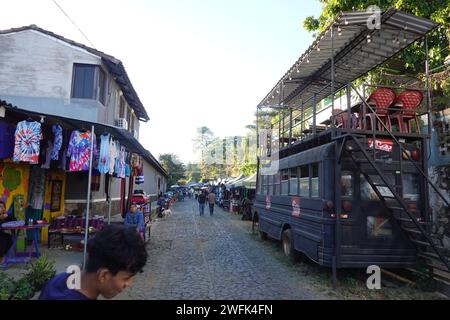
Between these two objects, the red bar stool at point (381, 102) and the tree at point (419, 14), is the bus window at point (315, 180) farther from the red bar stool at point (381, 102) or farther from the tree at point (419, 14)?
the tree at point (419, 14)

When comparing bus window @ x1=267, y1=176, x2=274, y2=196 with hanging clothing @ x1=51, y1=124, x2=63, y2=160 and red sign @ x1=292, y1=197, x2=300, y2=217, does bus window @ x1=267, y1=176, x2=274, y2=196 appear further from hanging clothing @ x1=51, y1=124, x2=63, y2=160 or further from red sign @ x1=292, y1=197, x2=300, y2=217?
hanging clothing @ x1=51, y1=124, x2=63, y2=160

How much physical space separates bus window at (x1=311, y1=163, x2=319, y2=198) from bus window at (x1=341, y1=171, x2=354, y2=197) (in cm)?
60

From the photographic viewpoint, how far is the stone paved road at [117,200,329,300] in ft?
19.5

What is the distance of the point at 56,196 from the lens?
1085 centimetres

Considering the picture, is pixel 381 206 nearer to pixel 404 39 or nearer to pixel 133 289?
pixel 404 39

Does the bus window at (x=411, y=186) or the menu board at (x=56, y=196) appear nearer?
the bus window at (x=411, y=186)

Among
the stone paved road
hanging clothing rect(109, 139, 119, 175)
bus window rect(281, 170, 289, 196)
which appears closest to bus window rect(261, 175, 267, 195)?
the stone paved road

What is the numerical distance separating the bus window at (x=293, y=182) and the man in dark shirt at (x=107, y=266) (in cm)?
686

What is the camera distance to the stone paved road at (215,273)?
595 cm

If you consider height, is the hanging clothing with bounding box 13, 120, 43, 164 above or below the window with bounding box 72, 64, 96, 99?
below

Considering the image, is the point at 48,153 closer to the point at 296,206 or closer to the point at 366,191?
the point at 296,206

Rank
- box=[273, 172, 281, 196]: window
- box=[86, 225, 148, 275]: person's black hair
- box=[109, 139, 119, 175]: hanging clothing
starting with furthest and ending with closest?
box=[273, 172, 281, 196]: window → box=[109, 139, 119, 175]: hanging clothing → box=[86, 225, 148, 275]: person's black hair

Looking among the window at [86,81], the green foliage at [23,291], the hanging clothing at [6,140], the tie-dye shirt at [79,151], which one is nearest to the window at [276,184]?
the tie-dye shirt at [79,151]
